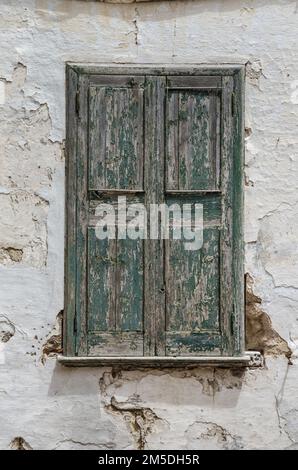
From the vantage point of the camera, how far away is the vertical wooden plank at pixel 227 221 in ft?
17.8

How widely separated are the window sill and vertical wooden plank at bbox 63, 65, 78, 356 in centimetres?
9

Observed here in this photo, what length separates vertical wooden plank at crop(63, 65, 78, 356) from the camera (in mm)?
5434

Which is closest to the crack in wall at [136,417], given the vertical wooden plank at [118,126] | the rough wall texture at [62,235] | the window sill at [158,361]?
the rough wall texture at [62,235]

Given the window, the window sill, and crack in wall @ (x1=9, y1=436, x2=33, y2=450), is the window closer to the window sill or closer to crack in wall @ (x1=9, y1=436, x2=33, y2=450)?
the window sill

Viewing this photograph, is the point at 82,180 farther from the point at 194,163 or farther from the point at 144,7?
the point at 144,7

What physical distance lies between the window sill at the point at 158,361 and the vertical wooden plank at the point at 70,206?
0.09 meters

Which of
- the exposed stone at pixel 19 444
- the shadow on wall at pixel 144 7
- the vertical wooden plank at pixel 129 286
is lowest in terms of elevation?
the exposed stone at pixel 19 444

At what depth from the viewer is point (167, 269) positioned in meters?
5.46

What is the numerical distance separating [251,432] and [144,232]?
120cm

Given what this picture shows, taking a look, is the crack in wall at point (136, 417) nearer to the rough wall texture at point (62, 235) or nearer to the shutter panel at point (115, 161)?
the rough wall texture at point (62, 235)

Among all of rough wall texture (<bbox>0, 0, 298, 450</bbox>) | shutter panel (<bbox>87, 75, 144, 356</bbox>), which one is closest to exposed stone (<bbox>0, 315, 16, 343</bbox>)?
rough wall texture (<bbox>0, 0, 298, 450</bbox>)

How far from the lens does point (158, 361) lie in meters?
5.39
